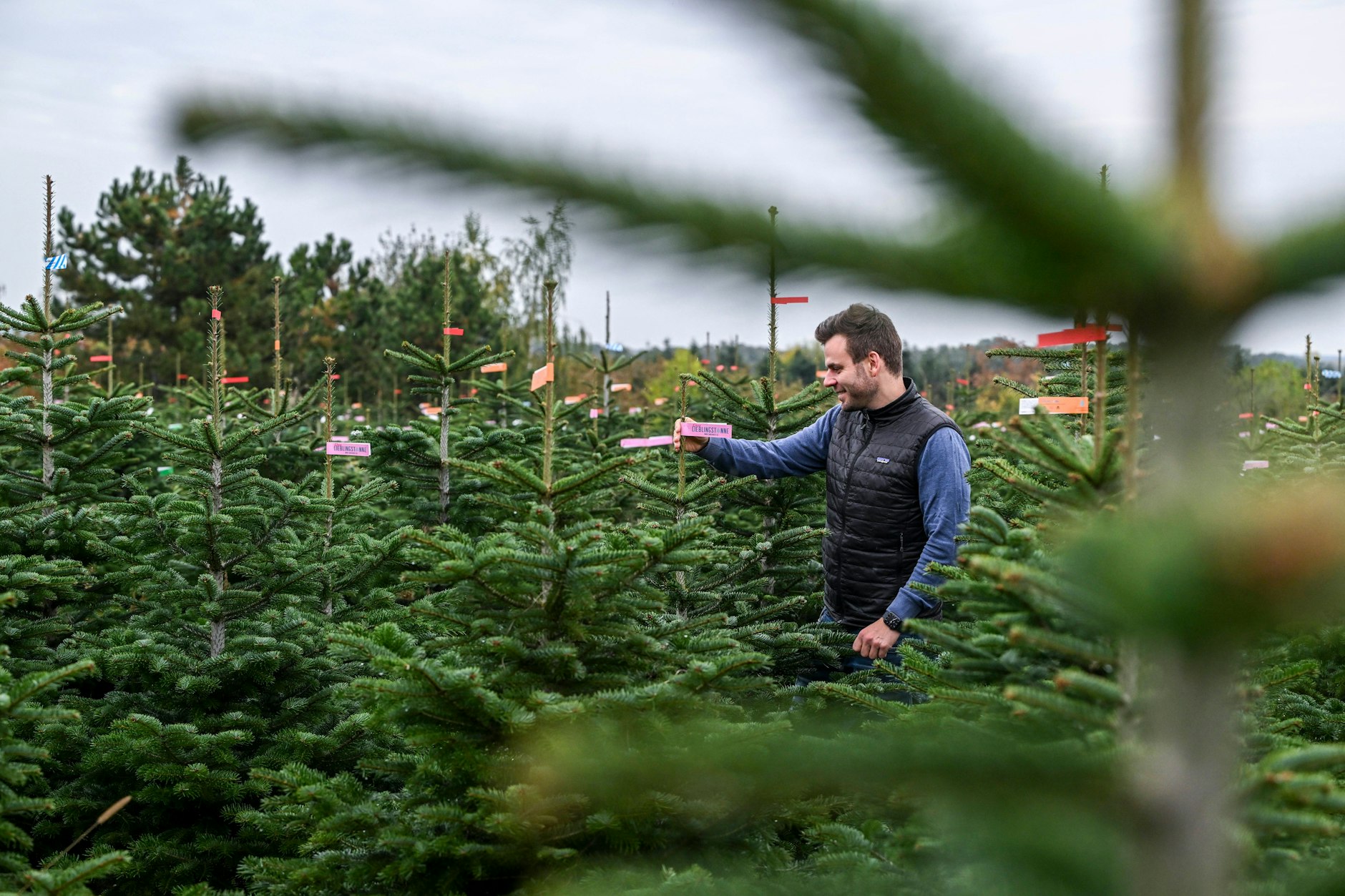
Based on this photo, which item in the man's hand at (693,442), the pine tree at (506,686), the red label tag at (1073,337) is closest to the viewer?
the red label tag at (1073,337)

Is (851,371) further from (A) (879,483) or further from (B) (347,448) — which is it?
(B) (347,448)

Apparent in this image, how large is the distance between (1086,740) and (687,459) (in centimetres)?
393

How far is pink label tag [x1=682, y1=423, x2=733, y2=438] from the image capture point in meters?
3.94

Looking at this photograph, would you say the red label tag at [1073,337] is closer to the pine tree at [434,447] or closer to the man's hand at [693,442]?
the man's hand at [693,442]

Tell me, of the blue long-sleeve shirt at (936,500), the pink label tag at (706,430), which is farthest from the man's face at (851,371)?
the pink label tag at (706,430)

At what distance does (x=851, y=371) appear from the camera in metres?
3.88

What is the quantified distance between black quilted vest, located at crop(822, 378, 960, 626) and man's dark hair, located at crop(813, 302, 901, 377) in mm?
187

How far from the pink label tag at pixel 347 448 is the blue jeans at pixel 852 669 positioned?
2.72 m

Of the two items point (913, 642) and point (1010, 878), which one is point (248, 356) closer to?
point (913, 642)

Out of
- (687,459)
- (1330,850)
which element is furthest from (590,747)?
(687,459)

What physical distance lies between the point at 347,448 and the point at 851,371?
3068mm

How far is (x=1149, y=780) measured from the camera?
2.48 feet

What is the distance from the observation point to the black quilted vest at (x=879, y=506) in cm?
389

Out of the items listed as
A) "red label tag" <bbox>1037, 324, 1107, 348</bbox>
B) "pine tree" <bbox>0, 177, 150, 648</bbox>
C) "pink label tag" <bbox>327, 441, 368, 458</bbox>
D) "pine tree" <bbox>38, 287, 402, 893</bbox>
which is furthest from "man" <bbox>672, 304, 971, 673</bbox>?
"pine tree" <bbox>0, 177, 150, 648</bbox>
